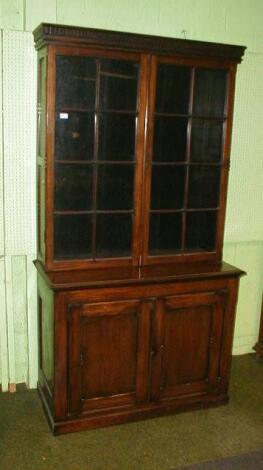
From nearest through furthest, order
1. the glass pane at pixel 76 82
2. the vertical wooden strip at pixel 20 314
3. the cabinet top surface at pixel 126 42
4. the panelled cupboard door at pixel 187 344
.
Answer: the cabinet top surface at pixel 126 42, the glass pane at pixel 76 82, the panelled cupboard door at pixel 187 344, the vertical wooden strip at pixel 20 314

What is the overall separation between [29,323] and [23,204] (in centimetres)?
77

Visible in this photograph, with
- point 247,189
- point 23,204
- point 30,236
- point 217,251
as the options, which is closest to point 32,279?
point 30,236

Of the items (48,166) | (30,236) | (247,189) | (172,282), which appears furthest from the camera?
(247,189)

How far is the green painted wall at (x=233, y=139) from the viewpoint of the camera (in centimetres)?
262

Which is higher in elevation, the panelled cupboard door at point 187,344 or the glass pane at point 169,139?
the glass pane at point 169,139

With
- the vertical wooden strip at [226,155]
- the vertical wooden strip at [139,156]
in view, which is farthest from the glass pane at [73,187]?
the vertical wooden strip at [226,155]

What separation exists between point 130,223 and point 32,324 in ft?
3.06

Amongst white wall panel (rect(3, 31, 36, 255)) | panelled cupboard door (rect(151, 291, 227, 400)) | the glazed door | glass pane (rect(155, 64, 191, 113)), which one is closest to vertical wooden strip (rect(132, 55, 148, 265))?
the glazed door

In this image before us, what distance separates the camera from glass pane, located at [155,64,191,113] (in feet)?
8.53

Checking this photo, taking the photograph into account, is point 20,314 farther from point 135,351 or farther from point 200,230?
point 200,230

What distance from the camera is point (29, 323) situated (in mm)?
2949

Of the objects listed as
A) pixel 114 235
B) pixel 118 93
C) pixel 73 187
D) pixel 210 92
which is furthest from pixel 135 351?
pixel 210 92

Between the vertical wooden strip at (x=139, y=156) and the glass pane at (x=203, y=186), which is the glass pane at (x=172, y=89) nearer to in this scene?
the vertical wooden strip at (x=139, y=156)

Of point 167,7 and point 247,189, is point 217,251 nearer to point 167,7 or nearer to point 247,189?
point 247,189
